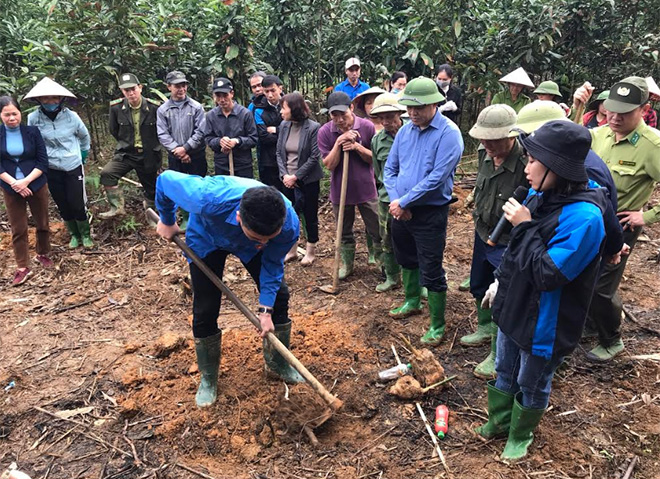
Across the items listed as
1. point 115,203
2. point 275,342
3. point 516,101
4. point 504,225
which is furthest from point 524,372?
point 115,203

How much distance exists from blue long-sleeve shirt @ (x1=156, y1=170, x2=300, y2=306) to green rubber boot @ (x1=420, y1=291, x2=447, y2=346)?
162cm

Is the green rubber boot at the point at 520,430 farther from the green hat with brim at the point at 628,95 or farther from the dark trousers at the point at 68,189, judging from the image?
the dark trousers at the point at 68,189

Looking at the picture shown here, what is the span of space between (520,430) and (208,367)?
2205 millimetres

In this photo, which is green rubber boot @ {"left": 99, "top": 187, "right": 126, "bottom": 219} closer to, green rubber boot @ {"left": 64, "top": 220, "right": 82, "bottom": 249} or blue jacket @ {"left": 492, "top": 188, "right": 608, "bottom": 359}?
green rubber boot @ {"left": 64, "top": 220, "right": 82, "bottom": 249}

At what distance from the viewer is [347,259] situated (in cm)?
578

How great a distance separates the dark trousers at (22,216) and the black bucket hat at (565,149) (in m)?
5.77

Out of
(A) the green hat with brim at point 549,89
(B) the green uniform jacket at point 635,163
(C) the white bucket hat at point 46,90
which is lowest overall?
(B) the green uniform jacket at point 635,163

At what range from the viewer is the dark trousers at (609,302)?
384 centimetres

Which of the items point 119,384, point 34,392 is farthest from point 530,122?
point 34,392

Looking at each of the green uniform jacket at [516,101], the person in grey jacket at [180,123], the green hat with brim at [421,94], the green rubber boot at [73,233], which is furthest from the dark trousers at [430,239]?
the green rubber boot at [73,233]

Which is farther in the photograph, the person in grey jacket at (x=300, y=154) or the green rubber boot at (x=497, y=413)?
the person in grey jacket at (x=300, y=154)

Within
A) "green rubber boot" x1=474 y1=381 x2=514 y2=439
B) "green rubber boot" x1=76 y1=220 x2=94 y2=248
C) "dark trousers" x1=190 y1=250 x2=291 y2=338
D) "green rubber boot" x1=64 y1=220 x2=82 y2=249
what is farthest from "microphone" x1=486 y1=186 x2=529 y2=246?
"green rubber boot" x1=64 y1=220 x2=82 y2=249

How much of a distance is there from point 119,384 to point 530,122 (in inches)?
145

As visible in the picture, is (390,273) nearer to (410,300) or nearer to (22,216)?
(410,300)
